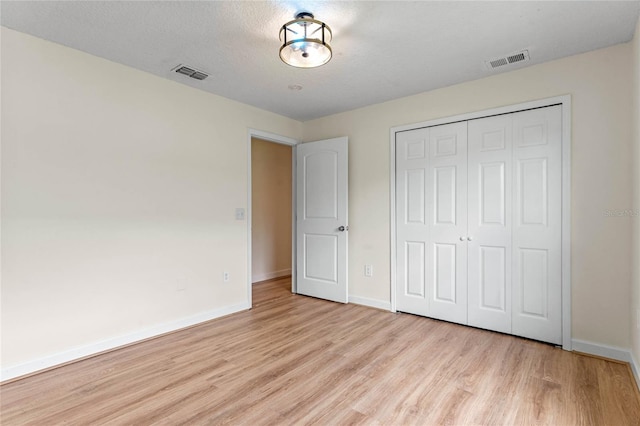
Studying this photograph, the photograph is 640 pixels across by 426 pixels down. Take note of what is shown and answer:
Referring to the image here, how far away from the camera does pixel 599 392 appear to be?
2021mm

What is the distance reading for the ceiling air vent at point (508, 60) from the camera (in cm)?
260

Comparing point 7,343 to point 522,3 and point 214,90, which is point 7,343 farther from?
point 522,3

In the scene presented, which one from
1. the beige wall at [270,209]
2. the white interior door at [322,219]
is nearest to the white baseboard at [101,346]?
the white interior door at [322,219]

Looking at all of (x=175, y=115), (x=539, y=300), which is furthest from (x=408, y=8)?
(x=539, y=300)

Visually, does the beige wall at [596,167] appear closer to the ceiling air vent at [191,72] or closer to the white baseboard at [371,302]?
the white baseboard at [371,302]

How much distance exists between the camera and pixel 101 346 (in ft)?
8.62

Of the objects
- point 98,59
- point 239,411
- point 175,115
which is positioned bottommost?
point 239,411

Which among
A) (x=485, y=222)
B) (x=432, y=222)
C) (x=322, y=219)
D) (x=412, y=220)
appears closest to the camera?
(x=485, y=222)

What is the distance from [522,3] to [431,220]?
1.96 metres

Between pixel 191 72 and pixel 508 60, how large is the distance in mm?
2733

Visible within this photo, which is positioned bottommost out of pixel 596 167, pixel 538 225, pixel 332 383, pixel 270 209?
pixel 332 383

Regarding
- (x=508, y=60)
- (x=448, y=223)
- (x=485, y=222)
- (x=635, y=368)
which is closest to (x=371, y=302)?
(x=448, y=223)

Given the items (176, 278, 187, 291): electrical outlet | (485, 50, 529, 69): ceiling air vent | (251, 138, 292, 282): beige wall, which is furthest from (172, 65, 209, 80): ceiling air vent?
(485, 50, 529, 69): ceiling air vent

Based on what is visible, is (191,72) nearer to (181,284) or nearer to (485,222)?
(181,284)
